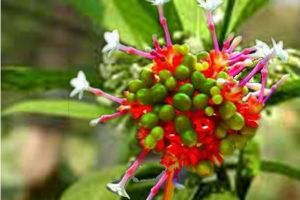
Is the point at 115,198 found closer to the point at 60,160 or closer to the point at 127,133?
the point at 127,133

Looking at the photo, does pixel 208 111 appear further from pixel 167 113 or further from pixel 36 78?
pixel 36 78

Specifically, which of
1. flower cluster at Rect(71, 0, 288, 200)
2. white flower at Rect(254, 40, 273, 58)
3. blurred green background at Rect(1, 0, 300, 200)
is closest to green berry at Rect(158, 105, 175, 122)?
flower cluster at Rect(71, 0, 288, 200)

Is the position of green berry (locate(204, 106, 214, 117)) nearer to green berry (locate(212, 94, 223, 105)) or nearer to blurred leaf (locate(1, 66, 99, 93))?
green berry (locate(212, 94, 223, 105))

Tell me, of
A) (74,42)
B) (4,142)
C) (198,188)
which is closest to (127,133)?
(198,188)

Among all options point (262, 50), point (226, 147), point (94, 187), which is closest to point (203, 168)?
point (226, 147)

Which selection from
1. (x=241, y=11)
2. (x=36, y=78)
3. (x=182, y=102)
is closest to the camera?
(x=182, y=102)

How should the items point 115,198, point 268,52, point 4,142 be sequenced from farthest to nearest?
point 4,142 → point 115,198 → point 268,52
